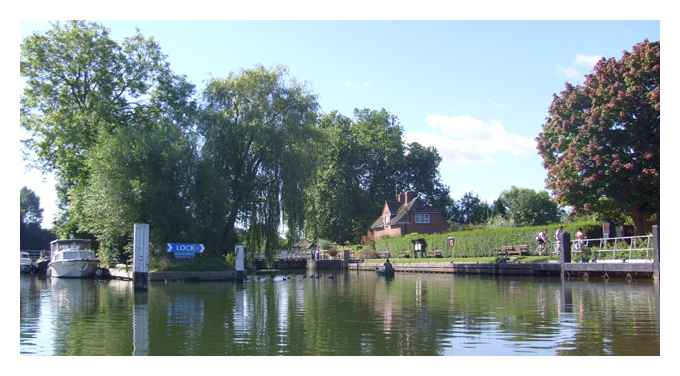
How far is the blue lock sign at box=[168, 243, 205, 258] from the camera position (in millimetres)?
38281

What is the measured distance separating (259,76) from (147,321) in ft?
94.7

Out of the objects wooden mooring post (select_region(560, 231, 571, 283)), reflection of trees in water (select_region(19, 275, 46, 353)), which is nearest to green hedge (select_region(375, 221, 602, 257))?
wooden mooring post (select_region(560, 231, 571, 283))

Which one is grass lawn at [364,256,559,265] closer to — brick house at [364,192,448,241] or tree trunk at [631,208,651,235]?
tree trunk at [631,208,651,235]

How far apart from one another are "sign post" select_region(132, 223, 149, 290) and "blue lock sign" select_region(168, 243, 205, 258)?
10461mm

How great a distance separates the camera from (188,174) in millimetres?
40688

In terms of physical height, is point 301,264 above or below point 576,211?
below

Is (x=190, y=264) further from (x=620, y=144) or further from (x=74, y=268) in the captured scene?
(x=620, y=144)

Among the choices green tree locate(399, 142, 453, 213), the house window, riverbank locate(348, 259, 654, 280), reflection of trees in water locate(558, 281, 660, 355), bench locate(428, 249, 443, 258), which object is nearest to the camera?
reflection of trees in water locate(558, 281, 660, 355)

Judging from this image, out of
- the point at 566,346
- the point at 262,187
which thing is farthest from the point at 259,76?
the point at 566,346

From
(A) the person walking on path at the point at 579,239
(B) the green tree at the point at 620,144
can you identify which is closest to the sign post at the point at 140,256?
(A) the person walking on path at the point at 579,239

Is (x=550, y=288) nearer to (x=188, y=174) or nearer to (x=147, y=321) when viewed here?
(x=147, y=321)

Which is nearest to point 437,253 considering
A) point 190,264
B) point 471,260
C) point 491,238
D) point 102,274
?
point 491,238

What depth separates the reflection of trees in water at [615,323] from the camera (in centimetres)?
1226

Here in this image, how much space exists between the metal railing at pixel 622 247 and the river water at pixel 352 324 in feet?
12.2
